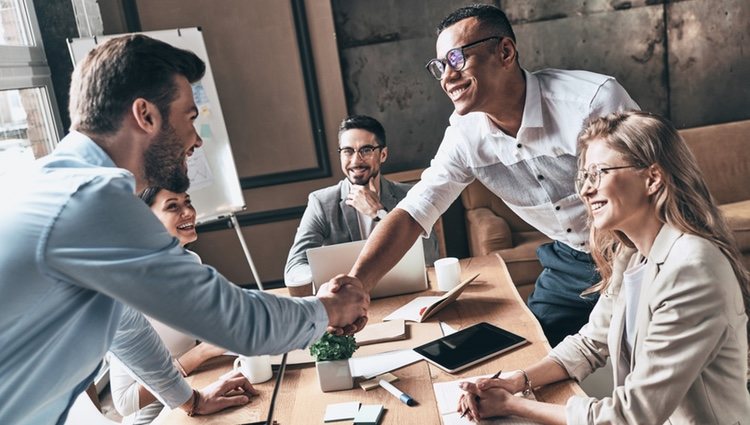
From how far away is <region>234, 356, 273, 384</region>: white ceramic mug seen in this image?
1.53 m

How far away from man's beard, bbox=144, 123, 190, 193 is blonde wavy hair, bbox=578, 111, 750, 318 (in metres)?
0.93

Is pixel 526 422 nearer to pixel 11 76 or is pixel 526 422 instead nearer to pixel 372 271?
pixel 372 271

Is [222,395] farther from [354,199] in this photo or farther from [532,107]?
[354,199]

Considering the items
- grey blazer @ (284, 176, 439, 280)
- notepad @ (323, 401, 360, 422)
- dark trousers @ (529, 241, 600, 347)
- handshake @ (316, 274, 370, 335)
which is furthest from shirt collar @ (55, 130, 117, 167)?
grey blazer @ (284, 176, 439, 280)

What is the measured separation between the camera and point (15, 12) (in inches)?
118

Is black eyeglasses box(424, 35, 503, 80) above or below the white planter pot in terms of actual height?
above

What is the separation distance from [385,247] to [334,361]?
1.78ft

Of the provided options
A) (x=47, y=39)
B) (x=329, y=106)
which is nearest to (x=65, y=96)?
(x=47, y=39)

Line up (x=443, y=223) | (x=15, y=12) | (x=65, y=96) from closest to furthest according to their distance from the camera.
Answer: (x=15, y=12) → (x=65, y=96) → (x=443, y=223)

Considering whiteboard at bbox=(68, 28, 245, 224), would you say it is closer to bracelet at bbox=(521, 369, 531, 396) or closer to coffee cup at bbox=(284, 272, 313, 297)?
coffee cup at bbox=(284, 272, 313, 297)

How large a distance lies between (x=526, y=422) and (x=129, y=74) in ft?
3.34

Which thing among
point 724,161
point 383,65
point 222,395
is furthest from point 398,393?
point 724,161

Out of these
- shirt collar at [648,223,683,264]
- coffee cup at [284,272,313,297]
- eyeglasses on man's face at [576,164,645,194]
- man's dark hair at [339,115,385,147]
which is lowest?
coffee cup at [284,272,313,297]

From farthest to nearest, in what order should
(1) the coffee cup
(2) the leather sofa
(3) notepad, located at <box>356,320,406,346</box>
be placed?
(2) the leather sofa
(1) the coffee cup
(3) notepad, located at <box>356,320,406,346</box>
